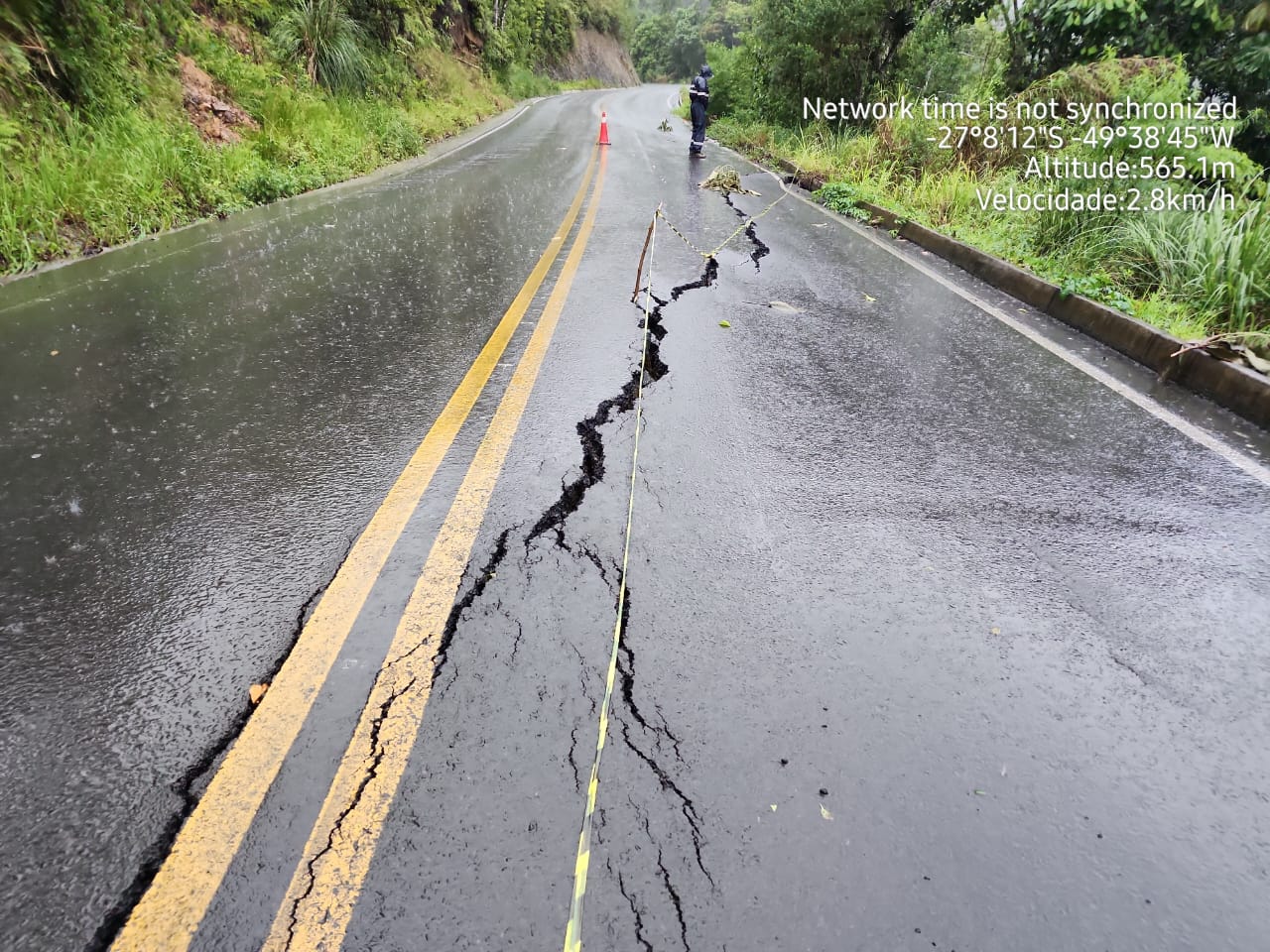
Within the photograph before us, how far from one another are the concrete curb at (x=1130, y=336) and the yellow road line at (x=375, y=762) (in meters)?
4.02

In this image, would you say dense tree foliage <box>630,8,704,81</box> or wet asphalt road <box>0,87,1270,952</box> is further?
dense tree foliage <box>630,8,704,81</box>

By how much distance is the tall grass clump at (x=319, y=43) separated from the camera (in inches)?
522

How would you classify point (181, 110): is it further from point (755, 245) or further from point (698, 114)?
point (698, 114)

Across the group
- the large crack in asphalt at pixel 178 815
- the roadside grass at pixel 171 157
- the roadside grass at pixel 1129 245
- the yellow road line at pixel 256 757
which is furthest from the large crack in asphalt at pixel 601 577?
the roadside grass at pixel 171 157

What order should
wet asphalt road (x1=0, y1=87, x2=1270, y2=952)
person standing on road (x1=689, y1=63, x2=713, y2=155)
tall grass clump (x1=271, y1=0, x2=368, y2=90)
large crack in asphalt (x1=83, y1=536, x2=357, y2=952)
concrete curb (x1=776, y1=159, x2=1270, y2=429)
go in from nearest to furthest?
large crack in asphalt (x1=83, y1=536, x2=357, y2=952) → wet asphalt road (x1=0, y1=87, x2=1270, y2=952) → concrete curb (x1=776, y1=159, x2=1270, y2=429) → tall grass clump (x1=271, y1=0, x2=368, y2=90) → person standing on road (x1=689, y1=63, x2=713, y2=155)

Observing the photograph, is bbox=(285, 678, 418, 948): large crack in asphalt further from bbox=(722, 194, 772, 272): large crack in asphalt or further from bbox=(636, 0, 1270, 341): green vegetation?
bbox=(722, 194, 772, 272): large crack in asphalt

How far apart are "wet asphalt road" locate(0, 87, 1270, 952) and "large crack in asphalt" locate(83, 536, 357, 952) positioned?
10 millimetres

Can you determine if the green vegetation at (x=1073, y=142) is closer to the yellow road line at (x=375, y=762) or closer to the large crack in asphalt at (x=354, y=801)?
the yellow road line at (x=375, y=762)

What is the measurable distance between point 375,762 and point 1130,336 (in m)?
5.24

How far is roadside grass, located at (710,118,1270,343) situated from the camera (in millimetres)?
4961

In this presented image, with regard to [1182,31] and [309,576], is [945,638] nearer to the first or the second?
[309,576]

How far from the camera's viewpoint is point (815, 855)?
1533 millimetres

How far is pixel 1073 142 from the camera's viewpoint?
738 centimetres

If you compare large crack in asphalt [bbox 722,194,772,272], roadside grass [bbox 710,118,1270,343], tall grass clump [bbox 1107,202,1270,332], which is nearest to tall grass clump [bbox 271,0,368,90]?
large crack in asphalt [bbox 722,194,772,272]
